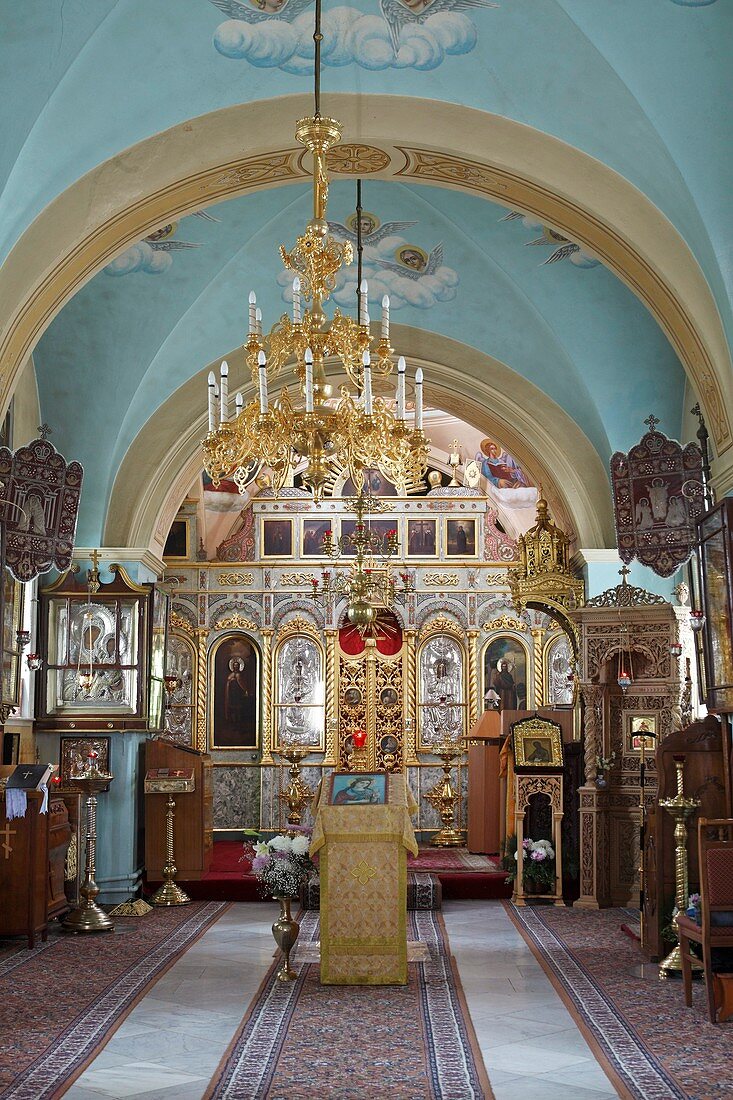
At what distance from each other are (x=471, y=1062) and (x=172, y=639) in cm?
1229

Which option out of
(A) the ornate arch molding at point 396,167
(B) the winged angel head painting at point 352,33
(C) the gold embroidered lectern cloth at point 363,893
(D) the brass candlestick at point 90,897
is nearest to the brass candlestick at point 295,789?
(D) the brass candlestick at point 90,897

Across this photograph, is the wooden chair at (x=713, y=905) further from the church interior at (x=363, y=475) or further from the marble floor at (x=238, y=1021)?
the marble floor at (x=238, y=1021)

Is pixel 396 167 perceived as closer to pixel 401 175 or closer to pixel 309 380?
pixel 401 175

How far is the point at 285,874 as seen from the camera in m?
7.72

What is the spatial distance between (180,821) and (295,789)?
3.91m

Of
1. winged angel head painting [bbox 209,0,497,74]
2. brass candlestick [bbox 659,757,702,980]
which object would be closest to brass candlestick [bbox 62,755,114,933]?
brass candlestick [bbox 659,757,702,980]

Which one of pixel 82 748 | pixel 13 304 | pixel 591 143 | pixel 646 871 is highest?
pixel 591 143

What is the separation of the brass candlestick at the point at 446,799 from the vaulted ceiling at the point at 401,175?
6783 millimetres

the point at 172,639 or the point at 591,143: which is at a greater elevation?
the point at 591,143

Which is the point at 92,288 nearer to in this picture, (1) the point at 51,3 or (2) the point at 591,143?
(1) the point at 51,3

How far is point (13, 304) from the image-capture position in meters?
8.09

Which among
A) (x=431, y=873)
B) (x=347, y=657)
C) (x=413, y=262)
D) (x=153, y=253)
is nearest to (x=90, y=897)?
(x=431, y=873)

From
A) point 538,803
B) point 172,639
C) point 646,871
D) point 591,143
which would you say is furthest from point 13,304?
point 172,639

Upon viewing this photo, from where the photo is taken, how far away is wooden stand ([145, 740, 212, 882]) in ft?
41.1
